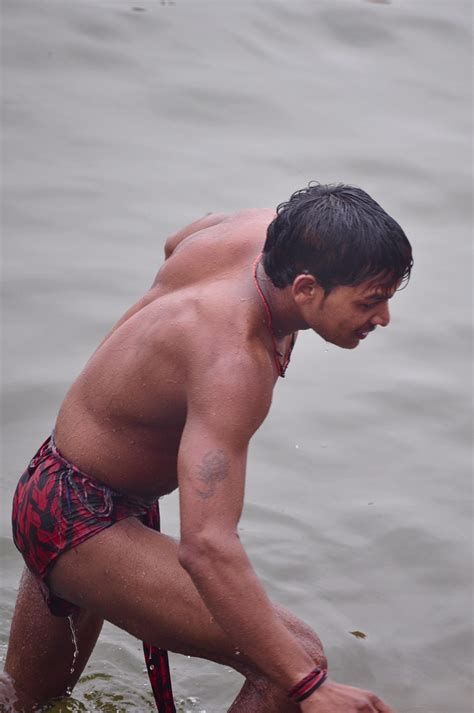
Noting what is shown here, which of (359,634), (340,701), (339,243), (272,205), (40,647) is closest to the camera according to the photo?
(340,701)

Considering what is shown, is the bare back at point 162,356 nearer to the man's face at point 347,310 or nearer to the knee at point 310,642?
the man's face at point 347,310

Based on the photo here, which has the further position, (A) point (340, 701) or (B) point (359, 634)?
(B) point (359, 634)

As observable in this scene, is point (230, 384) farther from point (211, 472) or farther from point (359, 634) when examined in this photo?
point (359, 634)

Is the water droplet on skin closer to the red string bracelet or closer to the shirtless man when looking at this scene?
the shirtless man

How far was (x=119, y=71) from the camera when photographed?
8.37 meters

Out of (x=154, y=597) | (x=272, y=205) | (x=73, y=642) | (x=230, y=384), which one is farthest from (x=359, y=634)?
(x=272, y=205)

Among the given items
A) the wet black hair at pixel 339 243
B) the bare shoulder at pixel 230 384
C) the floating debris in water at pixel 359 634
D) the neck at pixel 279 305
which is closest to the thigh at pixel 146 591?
the bare shoulder at pixel 230 384

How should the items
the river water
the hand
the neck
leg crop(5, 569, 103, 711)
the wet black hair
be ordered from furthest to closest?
the river water, leg crop(5, 569, 103, 711), the neck, the wet black hair, the hand

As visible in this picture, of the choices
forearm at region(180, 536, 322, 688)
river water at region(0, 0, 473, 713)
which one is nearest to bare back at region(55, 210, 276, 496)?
forearm at region(180, 536, 322, 688)

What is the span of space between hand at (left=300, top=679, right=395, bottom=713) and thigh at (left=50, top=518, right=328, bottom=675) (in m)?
0.23

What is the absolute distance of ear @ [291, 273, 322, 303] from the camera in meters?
2.88

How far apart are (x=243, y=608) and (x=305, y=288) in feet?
2.38

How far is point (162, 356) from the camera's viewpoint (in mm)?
2951

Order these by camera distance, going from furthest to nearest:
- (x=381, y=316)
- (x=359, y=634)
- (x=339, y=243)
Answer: (x=359, y=634) < (x=381, y=316) < (x=339, y=243)
